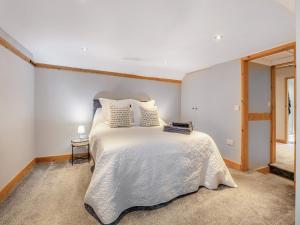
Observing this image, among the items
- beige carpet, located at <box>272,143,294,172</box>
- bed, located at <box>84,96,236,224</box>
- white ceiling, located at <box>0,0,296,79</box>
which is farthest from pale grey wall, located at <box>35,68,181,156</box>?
beige carpet, located at <box>272,143,294,172</box>

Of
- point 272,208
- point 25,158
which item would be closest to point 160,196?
point 272,208

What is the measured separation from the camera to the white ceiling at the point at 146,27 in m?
1.45

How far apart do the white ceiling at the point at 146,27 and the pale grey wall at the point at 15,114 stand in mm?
385

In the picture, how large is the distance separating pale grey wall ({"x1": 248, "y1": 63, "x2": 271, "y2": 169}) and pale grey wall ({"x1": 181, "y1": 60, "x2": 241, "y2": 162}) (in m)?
0.27

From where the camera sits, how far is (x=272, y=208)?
5.70ft

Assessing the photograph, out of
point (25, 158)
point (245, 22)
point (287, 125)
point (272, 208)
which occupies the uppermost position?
point (245, 22)

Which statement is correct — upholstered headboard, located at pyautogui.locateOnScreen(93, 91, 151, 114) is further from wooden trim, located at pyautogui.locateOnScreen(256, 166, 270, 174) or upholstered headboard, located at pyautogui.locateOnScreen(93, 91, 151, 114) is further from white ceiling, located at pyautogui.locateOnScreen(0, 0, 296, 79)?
wooden trim, located at pyautogui.locateOnScreen(256, 166, 270, 174)

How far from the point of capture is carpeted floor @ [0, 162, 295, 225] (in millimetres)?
1531

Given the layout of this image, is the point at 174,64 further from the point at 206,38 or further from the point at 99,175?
the point at 99,175

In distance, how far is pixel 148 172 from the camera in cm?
170

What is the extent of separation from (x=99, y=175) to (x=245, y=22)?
7.14ft

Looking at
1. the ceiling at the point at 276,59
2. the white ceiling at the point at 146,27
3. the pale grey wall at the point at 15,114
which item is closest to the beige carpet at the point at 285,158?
the ceiling at the point at 276,59

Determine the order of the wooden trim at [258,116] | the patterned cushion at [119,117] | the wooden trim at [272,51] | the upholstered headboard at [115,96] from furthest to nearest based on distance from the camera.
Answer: the upholstered headboard at [115,96]
the wooden trim at [258,116]
the patterned cushion at [119,117]
the wooden trim at [272,51]

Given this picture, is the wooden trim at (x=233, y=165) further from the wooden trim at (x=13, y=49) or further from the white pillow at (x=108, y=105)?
the wooden trim at (x=13, y=49)
